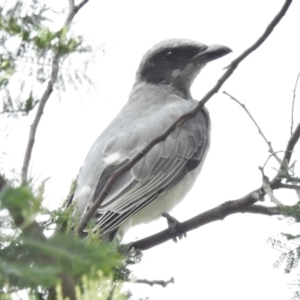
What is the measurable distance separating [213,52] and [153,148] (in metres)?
1.66

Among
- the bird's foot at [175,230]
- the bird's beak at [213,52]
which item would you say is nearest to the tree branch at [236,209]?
the bird's foot at [175,230]

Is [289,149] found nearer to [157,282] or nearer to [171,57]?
[157,282]

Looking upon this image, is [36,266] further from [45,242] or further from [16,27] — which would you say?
[16,27]

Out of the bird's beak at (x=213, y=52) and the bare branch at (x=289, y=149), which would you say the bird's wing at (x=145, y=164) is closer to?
the bird's beak at (x=213, y=52)

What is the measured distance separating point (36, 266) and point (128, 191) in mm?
3973

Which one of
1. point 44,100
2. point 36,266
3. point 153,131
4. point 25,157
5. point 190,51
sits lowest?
point 36,266

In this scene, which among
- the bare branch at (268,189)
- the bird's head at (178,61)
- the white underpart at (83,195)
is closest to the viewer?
the bare branch at (268,189)

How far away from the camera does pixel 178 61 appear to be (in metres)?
7.50

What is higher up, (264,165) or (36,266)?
(264,165)

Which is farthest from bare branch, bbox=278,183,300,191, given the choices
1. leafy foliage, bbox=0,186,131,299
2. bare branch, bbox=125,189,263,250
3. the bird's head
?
the bird's head

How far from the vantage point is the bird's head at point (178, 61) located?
7.27 metres

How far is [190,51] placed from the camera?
289 inches

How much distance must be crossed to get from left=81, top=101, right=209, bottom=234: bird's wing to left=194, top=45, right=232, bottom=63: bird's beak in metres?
0.80

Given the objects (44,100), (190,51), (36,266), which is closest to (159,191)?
(190,51)
